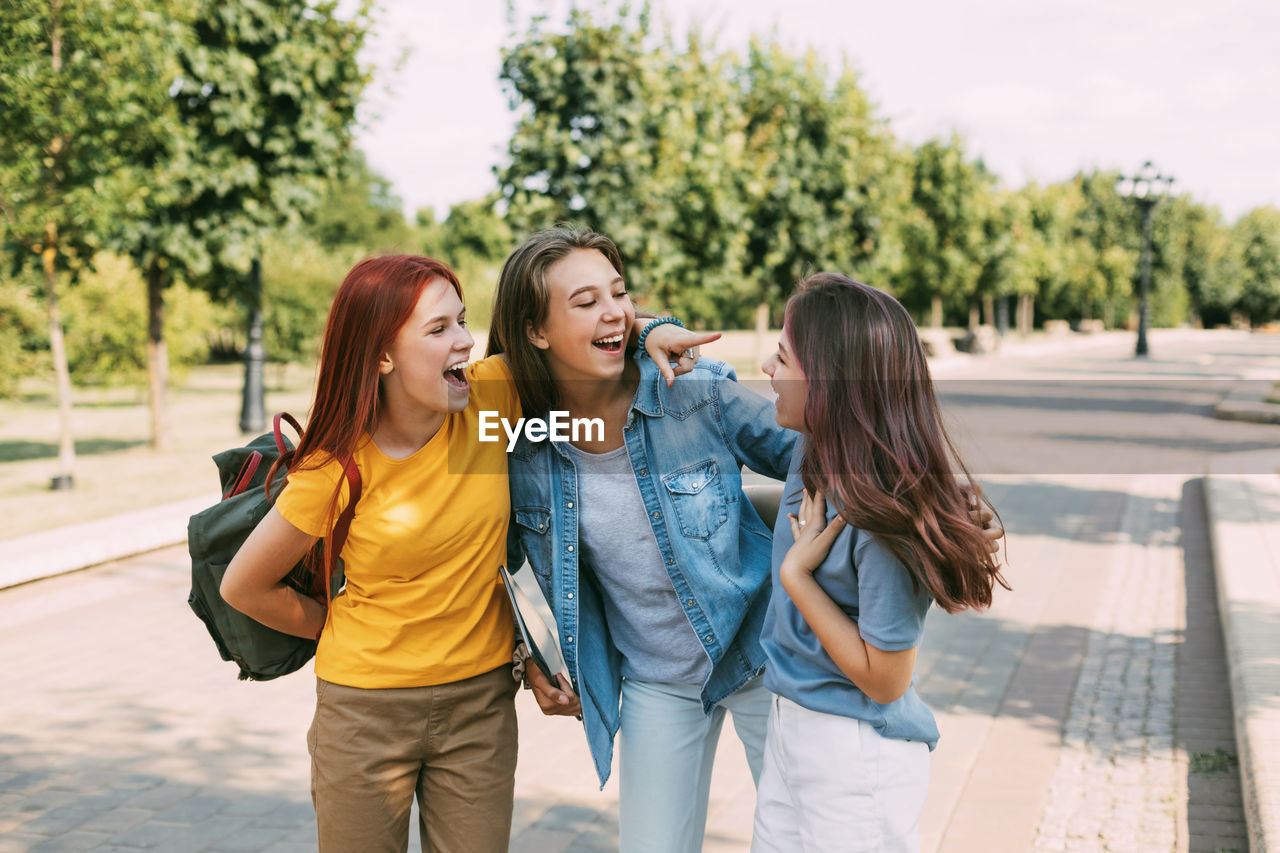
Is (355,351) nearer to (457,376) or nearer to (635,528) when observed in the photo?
(457,376)

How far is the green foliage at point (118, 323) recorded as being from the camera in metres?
18.7

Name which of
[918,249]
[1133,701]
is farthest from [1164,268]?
[1133,701]

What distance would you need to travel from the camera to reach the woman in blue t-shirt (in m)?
1.98

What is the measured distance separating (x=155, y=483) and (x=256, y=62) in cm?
545

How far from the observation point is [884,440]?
2.04 metres

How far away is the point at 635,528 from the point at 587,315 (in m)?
0.50

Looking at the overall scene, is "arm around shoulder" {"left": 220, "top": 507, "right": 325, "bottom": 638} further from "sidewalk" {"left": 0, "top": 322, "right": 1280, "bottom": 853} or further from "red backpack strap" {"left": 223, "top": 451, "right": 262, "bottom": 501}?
"sidewalk" {"left": 0, "top": 322, "right": 1280, "bottom": 853}

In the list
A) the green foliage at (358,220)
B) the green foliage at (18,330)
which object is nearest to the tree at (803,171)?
the green foliage at (18,330)

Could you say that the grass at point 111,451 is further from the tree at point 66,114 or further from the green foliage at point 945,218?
the green foliage at point 945,218

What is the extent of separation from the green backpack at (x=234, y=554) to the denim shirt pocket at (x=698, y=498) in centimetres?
75

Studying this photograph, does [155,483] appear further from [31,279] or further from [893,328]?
[893,328]

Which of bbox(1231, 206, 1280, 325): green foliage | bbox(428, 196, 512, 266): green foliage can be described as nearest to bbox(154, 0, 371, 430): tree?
bbox(428, 196, 512, 266): green foliage

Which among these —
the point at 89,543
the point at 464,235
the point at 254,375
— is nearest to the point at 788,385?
the point at 89,543

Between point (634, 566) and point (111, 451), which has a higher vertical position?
point (634, 566)
